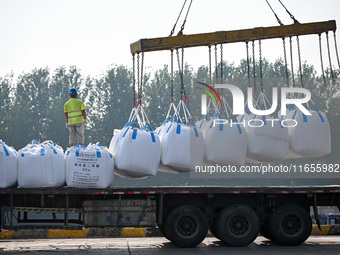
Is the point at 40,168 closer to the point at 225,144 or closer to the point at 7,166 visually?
the point at 7,166

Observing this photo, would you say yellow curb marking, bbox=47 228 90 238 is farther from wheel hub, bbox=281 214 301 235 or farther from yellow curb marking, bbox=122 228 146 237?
wheel hub, bbox=281 214 301 235

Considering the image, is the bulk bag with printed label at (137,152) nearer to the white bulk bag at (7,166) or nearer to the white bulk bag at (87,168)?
the white bulk bag at (87,168)

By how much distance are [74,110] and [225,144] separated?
11.1 ft

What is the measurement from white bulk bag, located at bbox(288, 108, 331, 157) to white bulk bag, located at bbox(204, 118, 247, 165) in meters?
1.06

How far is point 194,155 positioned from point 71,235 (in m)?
4.86

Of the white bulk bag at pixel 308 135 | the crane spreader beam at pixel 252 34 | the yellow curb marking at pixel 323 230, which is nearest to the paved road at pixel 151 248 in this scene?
the white bulk bag at pixel 308 135

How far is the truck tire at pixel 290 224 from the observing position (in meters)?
11.4

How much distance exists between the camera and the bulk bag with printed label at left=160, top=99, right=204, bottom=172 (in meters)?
11.0

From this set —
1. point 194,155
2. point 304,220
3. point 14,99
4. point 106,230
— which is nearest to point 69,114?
point 194,155

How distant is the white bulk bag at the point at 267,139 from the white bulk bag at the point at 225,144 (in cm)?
21

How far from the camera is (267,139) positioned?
37.2ft

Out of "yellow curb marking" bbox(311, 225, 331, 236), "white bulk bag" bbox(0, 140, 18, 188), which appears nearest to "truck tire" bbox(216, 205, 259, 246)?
"white bulk bag" bbox(0, 140, 18, 188)

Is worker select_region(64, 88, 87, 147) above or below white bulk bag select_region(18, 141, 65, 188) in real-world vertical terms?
above

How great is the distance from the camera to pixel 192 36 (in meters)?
12.0
